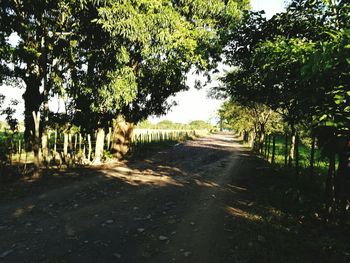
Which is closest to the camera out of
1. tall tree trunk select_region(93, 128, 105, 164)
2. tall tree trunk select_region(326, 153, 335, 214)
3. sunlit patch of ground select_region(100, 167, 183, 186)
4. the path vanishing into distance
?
the path vanishing into distance

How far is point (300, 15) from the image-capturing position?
7832 mm

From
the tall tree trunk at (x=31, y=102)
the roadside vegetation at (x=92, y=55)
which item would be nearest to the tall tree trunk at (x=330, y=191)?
the roadside vegetation at (x=92, y=55)

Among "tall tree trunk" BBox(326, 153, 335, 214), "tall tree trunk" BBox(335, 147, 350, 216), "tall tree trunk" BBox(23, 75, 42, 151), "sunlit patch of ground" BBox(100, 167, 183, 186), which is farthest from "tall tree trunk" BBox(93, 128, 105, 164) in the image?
"tall tree trunk" BBox(335, 147, 350, 216)

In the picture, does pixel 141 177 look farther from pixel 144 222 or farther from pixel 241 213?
pixel 241 213

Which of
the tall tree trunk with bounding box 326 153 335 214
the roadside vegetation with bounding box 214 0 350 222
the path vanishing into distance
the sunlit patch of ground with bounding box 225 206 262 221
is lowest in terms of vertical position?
the path vanishing into distance

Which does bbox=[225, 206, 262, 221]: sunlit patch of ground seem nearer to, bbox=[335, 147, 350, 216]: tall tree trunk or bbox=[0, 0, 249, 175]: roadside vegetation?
bbox=[335, 147, 350, 216]: tall tree trunk

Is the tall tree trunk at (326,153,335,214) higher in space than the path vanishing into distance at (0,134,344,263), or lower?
higher

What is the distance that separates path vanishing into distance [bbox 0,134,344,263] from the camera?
542 centimetres

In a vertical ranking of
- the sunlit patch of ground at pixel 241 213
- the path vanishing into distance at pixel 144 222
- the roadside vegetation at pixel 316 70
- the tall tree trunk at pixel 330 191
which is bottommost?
the path vanishing into distance at pixel 144 222

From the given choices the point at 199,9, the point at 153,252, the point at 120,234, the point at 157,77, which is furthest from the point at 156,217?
the point at 199,9

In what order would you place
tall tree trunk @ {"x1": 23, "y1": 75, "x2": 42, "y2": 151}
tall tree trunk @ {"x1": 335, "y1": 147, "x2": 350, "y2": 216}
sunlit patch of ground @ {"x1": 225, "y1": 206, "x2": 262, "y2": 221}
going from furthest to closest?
tall tree trunk @ {"x1": 23, "y1": 75, "x2": 42, "y2": 151}, sunlit patch of ground @ {"x1": 225, "y1": 206, "x2": 262, "y2": 221}, tall tree trunk @ {"x1": 335, "y1": 147, "x2": 350, "y2": 216}

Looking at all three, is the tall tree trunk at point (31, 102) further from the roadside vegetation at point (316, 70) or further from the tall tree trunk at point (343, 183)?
the tall tree trunk at point (343, 183)

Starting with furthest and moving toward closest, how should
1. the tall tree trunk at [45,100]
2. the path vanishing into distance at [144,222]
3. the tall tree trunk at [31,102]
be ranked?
the tall tree trunk at [31,102] < the tall tree trunk at [45,100] < the path vanishing into distance at [144,222]

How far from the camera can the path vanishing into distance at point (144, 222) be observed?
5418 mm
